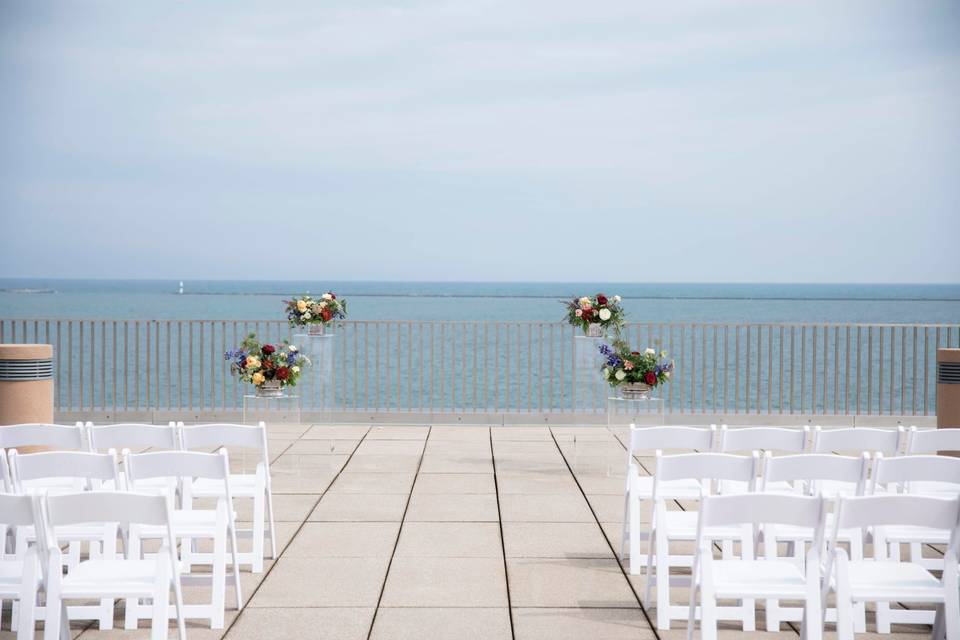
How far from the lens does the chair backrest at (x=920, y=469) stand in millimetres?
5406

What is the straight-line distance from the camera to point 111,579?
15.5ft

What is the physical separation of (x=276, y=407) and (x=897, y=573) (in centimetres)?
693

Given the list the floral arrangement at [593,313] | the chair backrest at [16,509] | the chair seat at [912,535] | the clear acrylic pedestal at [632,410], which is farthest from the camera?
the floral arrangement at [593,313]

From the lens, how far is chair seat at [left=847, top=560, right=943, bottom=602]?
4.59m

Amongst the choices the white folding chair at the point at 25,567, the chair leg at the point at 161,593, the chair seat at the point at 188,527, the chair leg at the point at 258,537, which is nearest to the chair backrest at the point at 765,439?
the chair leg at the point at 258,537

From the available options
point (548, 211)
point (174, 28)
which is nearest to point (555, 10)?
point (174, 28)

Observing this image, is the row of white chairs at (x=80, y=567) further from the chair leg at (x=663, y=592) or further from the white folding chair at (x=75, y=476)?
the chair leg at (x=663, y=592)

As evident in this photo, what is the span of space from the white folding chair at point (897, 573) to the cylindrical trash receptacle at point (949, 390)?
222 inches

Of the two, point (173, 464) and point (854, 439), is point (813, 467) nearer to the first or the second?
point (854, 439)

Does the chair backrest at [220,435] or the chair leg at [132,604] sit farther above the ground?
the chair backrest at [220,435]

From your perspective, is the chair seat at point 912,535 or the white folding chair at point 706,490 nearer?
the white folding chair at point 706,490

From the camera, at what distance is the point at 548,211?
280 feet

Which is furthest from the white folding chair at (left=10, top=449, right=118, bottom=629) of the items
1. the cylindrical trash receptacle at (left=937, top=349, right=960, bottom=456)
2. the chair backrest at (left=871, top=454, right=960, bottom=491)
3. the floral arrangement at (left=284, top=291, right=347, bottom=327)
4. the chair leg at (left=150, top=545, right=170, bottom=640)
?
the cylindrical trash receptacle at (left=937, top=349, right=960, bottom=456)

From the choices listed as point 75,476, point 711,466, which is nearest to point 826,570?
point 711,466
